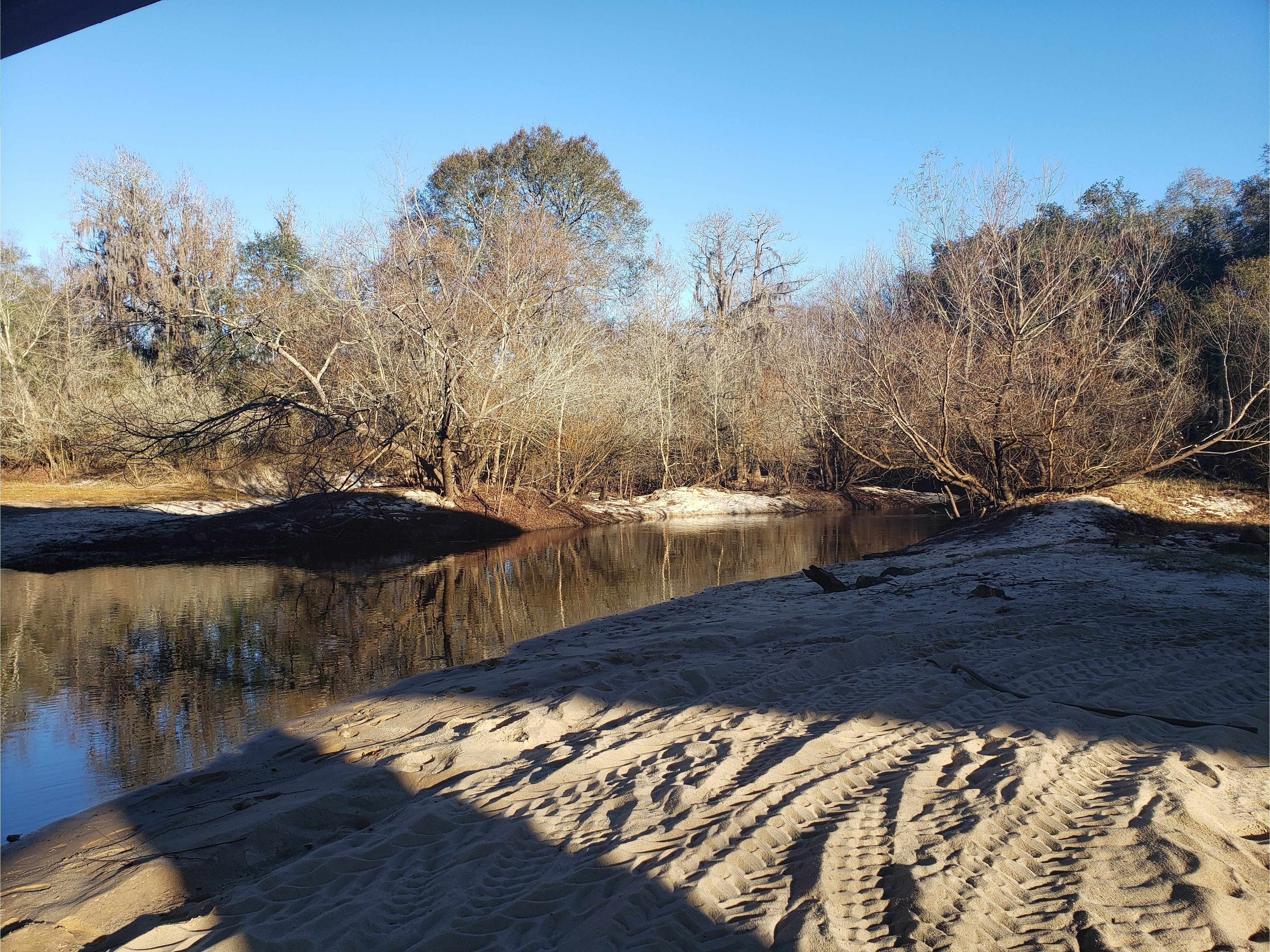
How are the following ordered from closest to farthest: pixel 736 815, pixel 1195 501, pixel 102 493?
pixel 736 815 → pixel 1195 501 → pixel 102 493

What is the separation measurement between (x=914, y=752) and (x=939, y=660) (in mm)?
1917

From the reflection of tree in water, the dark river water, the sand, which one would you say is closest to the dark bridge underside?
the dark river water

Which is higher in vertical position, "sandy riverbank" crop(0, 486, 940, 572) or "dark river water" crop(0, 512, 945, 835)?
"sandy riverbank" crop(0, 486, 940, 572)

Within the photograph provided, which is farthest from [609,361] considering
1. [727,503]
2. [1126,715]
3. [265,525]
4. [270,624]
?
[1126,715]

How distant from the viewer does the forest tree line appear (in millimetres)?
15062

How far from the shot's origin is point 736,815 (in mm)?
3188

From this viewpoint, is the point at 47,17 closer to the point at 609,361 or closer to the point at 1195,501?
the point at 1195,501

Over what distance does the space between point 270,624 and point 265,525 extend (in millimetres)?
8301

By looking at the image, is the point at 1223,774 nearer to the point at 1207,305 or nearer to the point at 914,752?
the point at 914,752

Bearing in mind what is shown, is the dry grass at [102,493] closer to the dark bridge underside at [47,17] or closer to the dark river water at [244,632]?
the dark river water at [244,632]

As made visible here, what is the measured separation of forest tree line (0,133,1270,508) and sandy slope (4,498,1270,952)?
994cm

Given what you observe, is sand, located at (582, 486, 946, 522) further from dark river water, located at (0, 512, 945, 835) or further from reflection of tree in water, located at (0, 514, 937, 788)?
reflection of tree in water, located at (0, 514, 937, 788)

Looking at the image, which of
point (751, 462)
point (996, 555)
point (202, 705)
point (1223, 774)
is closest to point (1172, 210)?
point (751, 462)

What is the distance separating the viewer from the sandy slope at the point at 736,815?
2.52m
